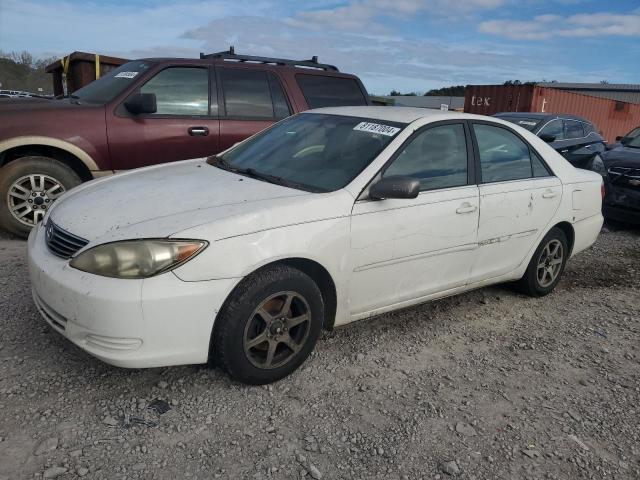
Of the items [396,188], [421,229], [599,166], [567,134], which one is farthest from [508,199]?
[567,134]

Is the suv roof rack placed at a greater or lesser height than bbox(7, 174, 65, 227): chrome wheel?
greater

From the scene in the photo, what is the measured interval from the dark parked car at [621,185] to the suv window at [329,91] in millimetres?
3676

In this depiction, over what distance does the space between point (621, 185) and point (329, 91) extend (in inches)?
170

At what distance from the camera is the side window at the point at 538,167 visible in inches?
169

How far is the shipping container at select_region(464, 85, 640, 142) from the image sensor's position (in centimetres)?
1806

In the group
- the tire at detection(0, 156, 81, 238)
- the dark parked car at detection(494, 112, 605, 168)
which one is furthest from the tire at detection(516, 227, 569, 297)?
the dark parked car at detection(494, 112, 605, 168)

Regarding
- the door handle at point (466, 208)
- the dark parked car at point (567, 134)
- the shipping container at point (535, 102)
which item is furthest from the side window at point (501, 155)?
the shipping container at point (535, 102)

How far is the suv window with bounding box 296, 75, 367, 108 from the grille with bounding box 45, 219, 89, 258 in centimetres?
390

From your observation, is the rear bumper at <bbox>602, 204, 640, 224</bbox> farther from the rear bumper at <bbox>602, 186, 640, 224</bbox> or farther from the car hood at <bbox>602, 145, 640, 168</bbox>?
the car hood at <bbox>602, 145, 640, 168</bbox>

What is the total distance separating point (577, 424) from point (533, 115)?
824cm

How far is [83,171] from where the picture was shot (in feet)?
17.3

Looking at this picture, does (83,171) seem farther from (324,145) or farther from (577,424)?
(577,424)

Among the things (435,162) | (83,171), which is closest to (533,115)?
(435,162)

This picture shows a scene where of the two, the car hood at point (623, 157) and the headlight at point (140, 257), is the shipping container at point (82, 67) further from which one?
the car hood at point (623, 157)
